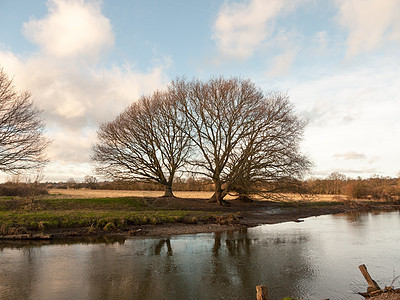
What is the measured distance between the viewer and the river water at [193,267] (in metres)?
7.79

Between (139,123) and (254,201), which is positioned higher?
(139,123)

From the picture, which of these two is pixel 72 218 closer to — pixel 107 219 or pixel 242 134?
pixel 107 219

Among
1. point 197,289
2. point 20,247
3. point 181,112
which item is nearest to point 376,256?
point 197,289

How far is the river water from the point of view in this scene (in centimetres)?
779

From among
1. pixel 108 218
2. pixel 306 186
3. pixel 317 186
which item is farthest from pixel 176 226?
pixel 317 186

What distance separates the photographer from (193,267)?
10.1 meters

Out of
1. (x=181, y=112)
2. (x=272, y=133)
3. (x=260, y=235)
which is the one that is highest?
(x=181, y=112)

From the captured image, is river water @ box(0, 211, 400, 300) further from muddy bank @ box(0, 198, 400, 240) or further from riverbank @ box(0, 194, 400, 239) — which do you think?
riverbank @ box(0, 194, 400, 239)

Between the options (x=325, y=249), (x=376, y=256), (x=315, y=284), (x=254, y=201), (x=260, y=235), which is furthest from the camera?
(x=254, y=201)

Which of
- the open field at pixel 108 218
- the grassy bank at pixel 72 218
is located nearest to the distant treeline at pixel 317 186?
the open field at pixel 108 218

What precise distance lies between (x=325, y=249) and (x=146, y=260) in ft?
26.7

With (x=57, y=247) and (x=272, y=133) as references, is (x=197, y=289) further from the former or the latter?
(x=272, y=133)

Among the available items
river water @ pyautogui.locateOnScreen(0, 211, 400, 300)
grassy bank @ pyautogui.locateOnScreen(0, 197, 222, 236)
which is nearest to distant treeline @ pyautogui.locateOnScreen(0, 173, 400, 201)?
grassy bank @ pyautogui.locateOnScreen(0, 197, 222, 236)

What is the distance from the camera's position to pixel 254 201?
34625 millimetres
